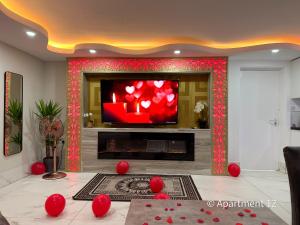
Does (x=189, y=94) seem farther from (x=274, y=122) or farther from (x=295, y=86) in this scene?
(x=295, y=86)

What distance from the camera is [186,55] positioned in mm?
4375

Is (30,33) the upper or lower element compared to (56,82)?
upper

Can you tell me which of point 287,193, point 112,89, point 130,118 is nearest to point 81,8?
point 112,89

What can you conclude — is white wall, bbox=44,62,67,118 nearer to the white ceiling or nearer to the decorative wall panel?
the white ceiling

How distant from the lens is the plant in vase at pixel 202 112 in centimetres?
458

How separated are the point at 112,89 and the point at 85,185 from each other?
197cm

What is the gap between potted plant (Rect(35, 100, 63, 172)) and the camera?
418cm

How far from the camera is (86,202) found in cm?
300

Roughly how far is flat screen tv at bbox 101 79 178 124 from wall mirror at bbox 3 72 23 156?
151 centimetres

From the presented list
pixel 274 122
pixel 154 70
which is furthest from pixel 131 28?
pixel 274 122

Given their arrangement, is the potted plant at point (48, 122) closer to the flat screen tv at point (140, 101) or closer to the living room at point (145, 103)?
the living room at point (145, 103)

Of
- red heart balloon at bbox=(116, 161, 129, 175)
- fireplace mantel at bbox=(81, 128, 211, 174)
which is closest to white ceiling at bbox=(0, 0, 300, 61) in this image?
fireplace mantel at bbox=(81, 128, 211, 174)

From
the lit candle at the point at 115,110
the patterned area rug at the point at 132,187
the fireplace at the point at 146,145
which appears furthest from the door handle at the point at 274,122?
the lit candle at the point at 115,110

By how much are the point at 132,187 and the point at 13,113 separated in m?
2.37
